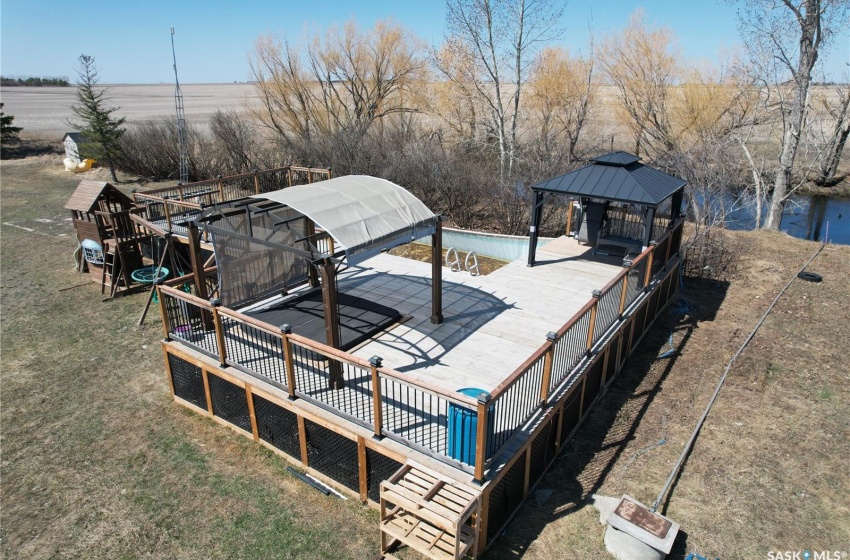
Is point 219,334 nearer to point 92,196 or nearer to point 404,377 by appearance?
point 404,377

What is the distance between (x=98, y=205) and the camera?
12.5 meters

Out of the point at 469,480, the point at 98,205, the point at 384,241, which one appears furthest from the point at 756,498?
the point at 98,205

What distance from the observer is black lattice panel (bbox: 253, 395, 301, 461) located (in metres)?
6.54

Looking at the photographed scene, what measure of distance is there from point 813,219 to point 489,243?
1936 centimetres

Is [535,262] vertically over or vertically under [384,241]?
under

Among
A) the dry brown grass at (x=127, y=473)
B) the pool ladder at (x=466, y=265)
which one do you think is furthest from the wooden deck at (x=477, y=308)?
the dry brown grass at (x=127, y=473)

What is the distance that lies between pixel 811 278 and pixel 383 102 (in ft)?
68.9

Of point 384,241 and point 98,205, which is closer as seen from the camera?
point 384,241

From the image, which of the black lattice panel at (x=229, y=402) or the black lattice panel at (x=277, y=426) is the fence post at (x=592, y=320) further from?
the black lattice panel at (x=229, y=402)

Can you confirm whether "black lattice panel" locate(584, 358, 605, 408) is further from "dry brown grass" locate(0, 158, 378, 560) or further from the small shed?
the small shed

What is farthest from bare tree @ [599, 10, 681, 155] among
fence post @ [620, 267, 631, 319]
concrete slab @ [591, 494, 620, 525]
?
concrete slab @ [591, 494, 620, 525]

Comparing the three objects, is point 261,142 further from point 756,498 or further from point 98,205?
point 756,498

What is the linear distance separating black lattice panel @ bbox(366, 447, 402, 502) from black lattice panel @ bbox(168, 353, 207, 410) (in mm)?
3201

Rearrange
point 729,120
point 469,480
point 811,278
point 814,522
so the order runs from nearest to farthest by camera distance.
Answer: point 469,480 < point 814,522 < point 811,278 < point 729,120
